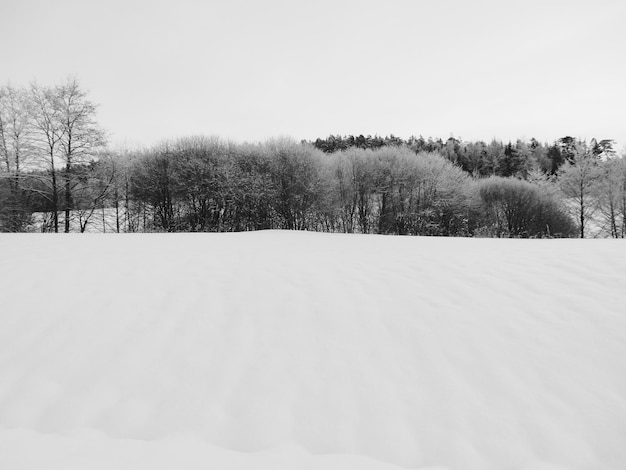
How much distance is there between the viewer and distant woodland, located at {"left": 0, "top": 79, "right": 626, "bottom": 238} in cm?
1836

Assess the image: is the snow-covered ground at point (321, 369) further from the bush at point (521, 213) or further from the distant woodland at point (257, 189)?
the bush at point (521, 213)

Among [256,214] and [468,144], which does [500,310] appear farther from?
[468,144]

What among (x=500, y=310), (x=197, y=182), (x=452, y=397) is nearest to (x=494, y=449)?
(x=452, y=397)

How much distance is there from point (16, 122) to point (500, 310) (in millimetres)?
26371

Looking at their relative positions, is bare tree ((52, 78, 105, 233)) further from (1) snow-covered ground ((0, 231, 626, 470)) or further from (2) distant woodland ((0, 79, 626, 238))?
(1) snow-covered ground ((0, 231, 626, 470))

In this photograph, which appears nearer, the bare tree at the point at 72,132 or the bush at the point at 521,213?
the bare tree at the point at 72,132

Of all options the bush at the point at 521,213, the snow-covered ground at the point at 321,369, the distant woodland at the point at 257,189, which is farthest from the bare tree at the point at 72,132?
the bush at the point at 521,213

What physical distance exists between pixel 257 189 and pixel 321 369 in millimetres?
19010

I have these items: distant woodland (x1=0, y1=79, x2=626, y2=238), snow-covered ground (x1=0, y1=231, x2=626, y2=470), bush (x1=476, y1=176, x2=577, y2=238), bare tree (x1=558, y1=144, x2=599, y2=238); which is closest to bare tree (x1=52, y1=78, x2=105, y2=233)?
distant woodland (x1=0, y1=79, x2=626, y2=238)

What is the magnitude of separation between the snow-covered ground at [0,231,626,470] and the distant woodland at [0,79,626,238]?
16907mm

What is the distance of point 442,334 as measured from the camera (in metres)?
3.42

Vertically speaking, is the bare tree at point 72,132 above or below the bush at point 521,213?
above

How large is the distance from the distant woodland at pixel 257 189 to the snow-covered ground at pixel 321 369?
666 inches

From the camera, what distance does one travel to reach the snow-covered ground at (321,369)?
2225mm
